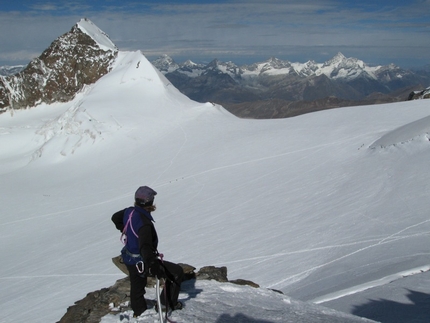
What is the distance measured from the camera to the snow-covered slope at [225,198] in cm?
1233

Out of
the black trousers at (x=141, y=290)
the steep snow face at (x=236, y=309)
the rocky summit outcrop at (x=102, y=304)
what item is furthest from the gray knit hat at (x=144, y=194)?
the rocky summit outcrop at (x=102, y=304)

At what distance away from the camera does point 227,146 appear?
93.8 ft

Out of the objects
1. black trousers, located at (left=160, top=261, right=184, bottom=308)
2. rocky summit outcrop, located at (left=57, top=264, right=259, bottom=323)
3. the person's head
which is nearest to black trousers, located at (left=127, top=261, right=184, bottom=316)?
black trousers, located at (left=160, top=261, right=184, bottom=308)

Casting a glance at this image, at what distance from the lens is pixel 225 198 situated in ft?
66.4

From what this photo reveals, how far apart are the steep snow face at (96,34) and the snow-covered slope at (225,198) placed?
811 inches

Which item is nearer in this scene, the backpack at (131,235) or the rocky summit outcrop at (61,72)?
the backpack at (131,235)

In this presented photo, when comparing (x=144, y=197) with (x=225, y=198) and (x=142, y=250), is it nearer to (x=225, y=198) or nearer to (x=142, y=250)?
(x=142, y=250)

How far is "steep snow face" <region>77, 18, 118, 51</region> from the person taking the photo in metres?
57.2

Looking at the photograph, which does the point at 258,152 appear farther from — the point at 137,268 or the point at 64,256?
the point at 137,268

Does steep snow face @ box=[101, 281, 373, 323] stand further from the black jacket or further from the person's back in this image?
the black jacket

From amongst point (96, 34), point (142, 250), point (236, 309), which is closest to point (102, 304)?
point (142, 250)

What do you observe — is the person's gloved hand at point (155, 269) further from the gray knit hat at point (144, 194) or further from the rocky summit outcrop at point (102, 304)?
the rocky summit outcrop at point (102, 304)

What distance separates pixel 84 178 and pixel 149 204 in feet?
86.2

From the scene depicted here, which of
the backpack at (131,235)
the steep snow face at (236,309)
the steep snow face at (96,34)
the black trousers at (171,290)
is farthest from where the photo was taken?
the steep snow face at (96,34)
